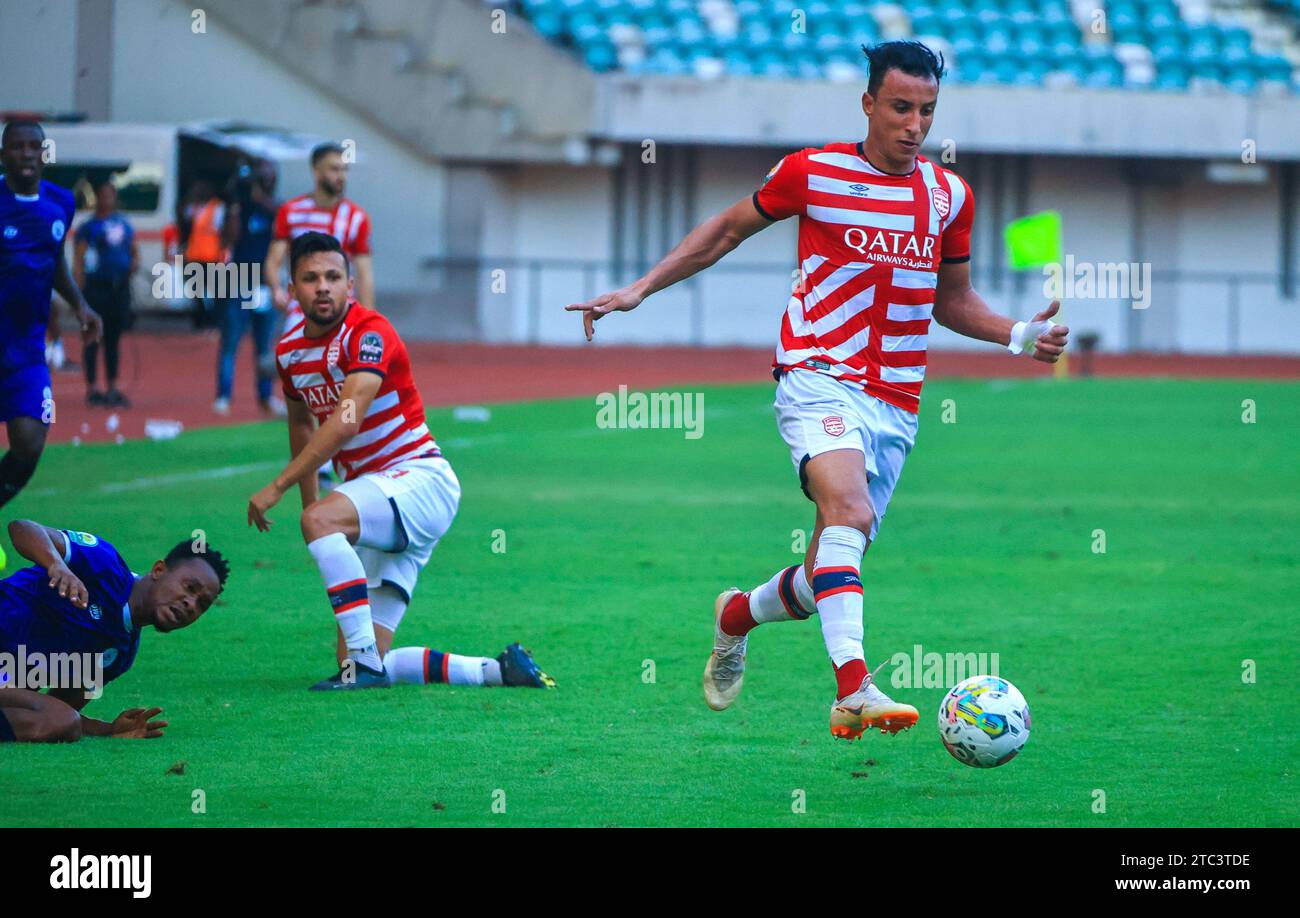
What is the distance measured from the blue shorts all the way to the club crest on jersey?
99.3 inches

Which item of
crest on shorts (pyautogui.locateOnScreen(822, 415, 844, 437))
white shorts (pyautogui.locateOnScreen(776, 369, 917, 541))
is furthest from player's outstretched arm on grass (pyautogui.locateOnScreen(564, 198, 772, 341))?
crest on shorts (pyautogui.locateOnScreen(822, 415, 844, 437))

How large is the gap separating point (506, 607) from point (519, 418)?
33.1 feet

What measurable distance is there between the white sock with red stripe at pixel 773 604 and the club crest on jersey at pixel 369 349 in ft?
5.32

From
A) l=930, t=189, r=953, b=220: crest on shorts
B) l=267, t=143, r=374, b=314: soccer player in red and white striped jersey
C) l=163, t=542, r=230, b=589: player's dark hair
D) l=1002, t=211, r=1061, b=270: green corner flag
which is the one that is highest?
l=1002, t=211, r=1061, b=270: green corner flag

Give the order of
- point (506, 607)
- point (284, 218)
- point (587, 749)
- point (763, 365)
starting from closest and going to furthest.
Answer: point (587, 749), point (506, 607), point (284, 218), point (763, 365)

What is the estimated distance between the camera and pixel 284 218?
44.9ft

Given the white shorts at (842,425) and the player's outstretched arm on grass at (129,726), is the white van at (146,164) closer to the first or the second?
the player's outstretched arm on grass at (129,726)

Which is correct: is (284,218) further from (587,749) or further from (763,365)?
(763,365)

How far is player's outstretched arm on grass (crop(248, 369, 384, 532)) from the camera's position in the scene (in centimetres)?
692

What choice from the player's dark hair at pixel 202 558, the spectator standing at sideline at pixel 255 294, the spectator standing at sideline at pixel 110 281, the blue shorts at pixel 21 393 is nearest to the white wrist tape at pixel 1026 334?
the player's dark hair at pixel 202 558

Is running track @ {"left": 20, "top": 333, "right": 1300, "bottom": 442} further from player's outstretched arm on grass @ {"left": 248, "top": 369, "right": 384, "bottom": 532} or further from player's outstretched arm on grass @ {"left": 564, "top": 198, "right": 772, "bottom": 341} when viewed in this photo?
player's outstretched arm on grass @ {"left": 564, "top": 198, "right": 772, "bottom": 341}

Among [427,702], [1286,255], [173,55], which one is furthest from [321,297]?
[1286,255]

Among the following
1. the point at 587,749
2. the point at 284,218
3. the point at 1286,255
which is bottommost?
the point at 587,749

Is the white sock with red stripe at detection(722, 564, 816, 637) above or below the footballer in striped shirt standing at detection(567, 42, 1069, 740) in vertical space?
below
